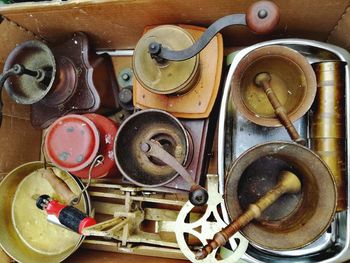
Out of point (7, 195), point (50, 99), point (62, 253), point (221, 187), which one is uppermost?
point (50, 99)

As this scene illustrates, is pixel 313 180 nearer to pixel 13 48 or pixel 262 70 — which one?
pixel 262 70

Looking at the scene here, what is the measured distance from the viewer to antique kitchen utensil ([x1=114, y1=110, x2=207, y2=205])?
1115 mm

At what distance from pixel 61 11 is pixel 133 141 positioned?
426mm

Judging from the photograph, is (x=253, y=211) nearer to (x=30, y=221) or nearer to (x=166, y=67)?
(x=166, y=67)

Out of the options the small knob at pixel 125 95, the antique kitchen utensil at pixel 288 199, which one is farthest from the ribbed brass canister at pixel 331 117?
the small knob at pixel 125 95

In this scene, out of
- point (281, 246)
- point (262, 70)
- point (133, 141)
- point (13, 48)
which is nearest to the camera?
point (281, 246)

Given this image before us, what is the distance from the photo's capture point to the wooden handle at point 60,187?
1.20m

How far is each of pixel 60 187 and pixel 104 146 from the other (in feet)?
0.60

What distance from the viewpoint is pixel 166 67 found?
42.7 inches

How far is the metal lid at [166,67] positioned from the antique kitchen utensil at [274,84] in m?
0.13

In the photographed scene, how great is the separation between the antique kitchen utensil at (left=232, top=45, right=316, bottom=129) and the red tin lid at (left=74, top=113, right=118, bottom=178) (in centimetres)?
41

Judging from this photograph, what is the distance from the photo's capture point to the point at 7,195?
1.36m

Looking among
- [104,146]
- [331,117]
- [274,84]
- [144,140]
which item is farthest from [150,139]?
[331,117]

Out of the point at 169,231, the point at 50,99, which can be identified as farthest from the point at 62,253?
the point at 50,99
